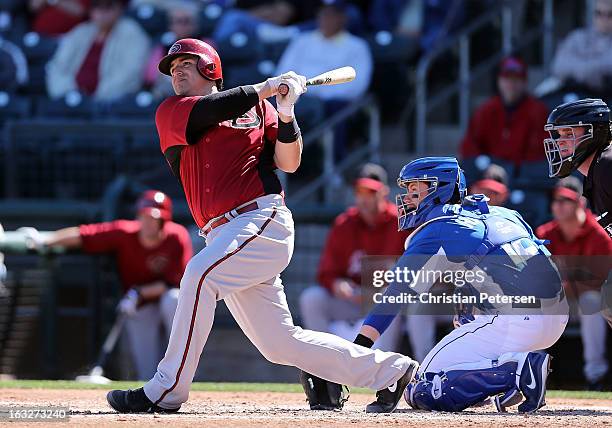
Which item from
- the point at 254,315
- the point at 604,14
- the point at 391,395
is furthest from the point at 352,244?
the point at 254,315

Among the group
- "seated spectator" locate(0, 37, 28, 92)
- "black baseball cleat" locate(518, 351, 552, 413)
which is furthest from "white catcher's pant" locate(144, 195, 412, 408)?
"seated spectator" locate(0, 37, 28, 92)

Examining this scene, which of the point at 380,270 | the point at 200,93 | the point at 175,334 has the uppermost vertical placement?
the point at 200,93

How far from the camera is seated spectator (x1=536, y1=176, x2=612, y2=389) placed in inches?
340

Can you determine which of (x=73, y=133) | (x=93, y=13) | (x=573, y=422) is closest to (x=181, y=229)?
(x=73, y=133)

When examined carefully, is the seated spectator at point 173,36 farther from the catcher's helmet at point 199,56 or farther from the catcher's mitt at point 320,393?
the catcher's mitt at point 320,393

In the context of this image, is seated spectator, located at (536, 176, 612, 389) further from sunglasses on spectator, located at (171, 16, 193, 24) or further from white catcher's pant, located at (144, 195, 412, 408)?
sunglasses on spectator, located at (171, 16, 193, 24)

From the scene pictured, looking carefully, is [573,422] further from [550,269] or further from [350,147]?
[350,147]

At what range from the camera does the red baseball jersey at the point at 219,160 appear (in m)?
5.59

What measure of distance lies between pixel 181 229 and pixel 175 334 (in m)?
4.39

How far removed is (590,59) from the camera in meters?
10.3

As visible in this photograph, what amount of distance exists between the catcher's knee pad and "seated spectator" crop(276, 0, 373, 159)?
16.4 ft

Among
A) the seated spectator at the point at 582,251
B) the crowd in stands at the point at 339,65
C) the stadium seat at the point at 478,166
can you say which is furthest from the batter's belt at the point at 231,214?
the stadium seat at the point at 478,166

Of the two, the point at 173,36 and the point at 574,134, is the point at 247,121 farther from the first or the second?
the point at 173,36

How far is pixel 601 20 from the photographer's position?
34.4ft
